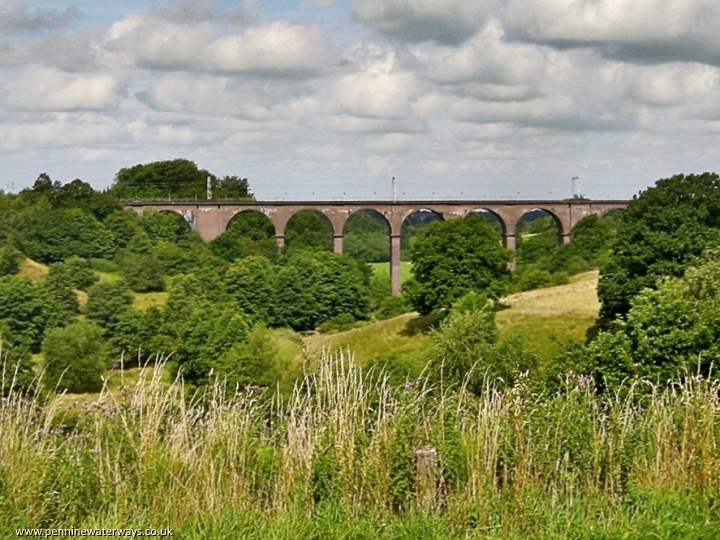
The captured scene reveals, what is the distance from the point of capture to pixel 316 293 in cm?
6988

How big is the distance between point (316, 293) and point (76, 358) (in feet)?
81.9

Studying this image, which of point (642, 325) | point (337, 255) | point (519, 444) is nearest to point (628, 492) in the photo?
point (519, 444)

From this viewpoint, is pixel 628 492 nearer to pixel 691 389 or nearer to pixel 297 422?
pixel 691 389

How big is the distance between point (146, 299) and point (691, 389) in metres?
63.3

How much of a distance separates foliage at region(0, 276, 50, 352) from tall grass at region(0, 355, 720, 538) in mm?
51281

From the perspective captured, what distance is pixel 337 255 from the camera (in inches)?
3051

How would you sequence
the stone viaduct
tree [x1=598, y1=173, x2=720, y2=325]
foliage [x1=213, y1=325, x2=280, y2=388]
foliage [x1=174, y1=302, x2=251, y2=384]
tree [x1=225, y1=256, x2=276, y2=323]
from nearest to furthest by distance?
foliage [x1=213, y1=325, x2=280, y2=388] < tree [x1=598, y1=173, x2=720, y2=325] < foliage [x1=174, y1=302, x2=251, y2=384] < tree [x1=225, y1=256, x2=276, y2=323] < the stone viaduct

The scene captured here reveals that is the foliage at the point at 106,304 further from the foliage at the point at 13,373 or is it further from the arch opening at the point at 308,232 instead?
the arch opening at the point at 308,232

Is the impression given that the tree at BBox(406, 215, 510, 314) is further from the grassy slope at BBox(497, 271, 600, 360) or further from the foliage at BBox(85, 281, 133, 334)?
the foliage at BBox(85, 281, 133, 334)

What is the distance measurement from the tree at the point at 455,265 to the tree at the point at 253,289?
66.2 feet

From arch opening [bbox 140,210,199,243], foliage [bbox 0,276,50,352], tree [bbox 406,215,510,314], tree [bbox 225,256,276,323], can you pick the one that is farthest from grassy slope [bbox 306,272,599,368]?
arch opening [bbox 140,210,199,243]

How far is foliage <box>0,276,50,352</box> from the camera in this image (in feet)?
184

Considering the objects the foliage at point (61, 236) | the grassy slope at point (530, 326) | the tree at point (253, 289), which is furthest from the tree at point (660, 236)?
the foliage at point (61, 236)

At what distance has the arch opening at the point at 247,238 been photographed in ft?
267
